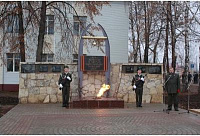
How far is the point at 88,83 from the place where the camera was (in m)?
16.4

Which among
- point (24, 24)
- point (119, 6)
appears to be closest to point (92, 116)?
point (24, 24)

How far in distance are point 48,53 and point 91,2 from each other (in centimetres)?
1082

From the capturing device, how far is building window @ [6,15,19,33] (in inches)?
726

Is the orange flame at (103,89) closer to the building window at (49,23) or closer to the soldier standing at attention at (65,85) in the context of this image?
the soldier standing at attention at (65,85)

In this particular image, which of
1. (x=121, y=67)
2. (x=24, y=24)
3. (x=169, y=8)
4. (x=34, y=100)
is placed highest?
(x=169, y=8)

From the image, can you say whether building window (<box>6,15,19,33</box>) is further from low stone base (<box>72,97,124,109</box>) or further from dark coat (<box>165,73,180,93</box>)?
dark coat (<box>165,73,180,93</box>)

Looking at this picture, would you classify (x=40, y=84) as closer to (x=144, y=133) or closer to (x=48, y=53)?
(x=144, y=133)

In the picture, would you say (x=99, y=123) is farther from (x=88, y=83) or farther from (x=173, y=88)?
(x=88, y=83)

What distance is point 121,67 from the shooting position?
651 inches

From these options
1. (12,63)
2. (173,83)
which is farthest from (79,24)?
(12,63)

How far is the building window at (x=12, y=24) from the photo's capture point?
18438 mm

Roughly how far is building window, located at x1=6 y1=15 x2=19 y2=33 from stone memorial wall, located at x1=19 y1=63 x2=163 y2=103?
12.1 ft

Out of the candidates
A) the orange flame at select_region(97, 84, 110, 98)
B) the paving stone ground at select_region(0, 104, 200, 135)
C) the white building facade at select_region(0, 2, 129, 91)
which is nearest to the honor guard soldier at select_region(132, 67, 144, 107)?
the orange flame at select_region(97, 84, 110, 98)

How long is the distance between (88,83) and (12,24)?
19.7 feet
